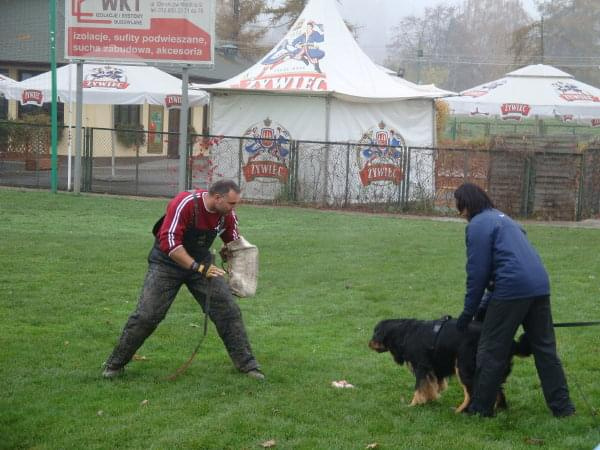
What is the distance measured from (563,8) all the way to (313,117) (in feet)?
161

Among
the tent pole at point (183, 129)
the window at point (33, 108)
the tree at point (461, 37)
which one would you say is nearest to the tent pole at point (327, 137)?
the tent pole at point (183, 129)

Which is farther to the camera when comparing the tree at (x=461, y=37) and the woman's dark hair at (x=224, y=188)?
the tree at (x=461, y=37)

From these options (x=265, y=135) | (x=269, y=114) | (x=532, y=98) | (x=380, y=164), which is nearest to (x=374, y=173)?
(x=380, y=164)

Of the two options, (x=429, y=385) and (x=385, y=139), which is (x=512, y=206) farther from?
(x=429, y=385)

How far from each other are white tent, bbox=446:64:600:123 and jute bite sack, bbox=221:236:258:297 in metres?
21.1

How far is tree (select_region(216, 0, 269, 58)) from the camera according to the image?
49.7 metres

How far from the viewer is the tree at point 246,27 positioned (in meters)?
49.7

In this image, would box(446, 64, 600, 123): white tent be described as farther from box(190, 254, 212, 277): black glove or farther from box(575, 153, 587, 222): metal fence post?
box(190, 254, 212, 277): black glove

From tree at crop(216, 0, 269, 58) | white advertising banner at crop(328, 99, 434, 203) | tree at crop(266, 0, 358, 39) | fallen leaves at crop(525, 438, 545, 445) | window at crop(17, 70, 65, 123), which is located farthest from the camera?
tree at crop(216, 0, 269, 58)

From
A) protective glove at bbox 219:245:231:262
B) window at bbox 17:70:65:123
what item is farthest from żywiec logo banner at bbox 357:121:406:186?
window at bbox 17:70:65:123

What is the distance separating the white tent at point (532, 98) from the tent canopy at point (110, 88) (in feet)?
28.3

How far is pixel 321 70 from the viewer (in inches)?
856

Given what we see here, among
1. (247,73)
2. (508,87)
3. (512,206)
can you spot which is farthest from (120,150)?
(512,206)

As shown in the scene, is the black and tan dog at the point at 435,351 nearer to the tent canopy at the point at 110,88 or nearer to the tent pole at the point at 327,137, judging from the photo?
the tent pole at the point at 327,137
